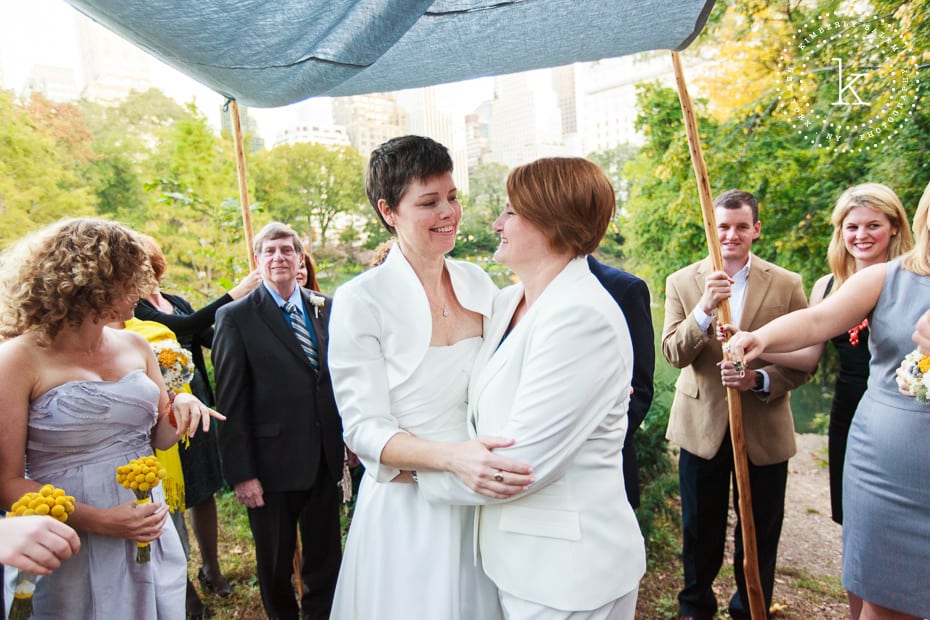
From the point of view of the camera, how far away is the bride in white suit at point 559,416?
4.80ft

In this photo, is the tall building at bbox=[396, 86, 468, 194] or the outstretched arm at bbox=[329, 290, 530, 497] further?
the tall building at bbox=[396, 86, 468, 194]

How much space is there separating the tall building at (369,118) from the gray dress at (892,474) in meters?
5.48

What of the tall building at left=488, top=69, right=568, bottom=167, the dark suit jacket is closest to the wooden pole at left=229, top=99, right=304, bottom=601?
the dark suit jacket

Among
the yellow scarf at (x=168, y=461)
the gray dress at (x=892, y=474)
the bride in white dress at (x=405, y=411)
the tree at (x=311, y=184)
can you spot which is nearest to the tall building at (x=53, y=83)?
the tree at (x=311, y=184)

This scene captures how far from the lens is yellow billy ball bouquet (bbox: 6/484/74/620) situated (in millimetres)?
1350

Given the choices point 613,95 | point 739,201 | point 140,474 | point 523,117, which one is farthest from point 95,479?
point 613,95

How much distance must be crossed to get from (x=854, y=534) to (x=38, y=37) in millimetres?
8018

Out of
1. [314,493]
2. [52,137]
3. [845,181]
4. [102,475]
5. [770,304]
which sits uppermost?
[52,137]

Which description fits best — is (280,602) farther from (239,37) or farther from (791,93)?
(791,93)

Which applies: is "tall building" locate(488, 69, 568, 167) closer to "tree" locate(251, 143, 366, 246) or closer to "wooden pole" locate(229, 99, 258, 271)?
"tree" locate(251, 143, 366, 246)

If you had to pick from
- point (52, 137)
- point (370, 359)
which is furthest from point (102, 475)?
point (52, 137)

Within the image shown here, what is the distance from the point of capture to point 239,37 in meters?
1.85

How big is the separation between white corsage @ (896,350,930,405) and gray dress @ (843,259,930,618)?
15 cm

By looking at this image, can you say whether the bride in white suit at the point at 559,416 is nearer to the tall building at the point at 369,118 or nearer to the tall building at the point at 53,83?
the tall building at the point at 369,118
